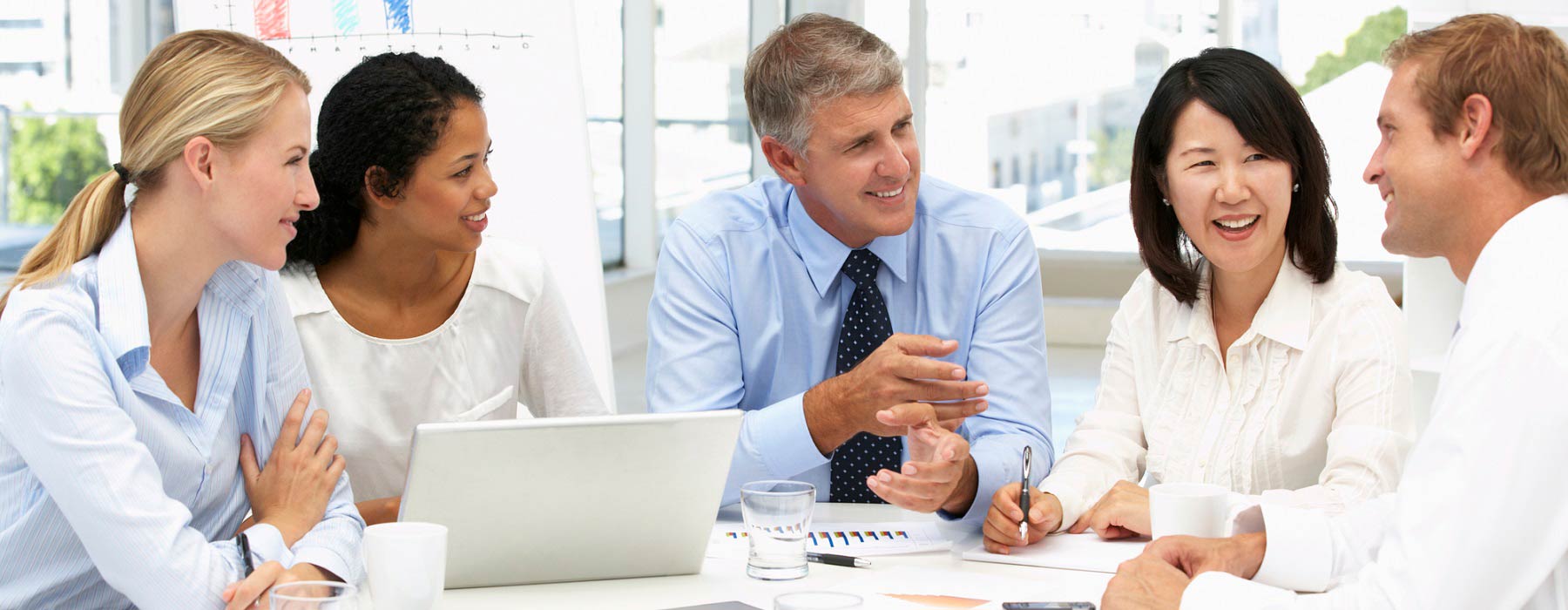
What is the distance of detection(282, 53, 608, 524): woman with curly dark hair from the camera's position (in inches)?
83.3

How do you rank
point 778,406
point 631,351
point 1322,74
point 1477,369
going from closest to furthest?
point 1477,369 < point 778,406 < point 631,351 < point 1322,74

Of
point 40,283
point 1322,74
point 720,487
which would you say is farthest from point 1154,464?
point 1322,74

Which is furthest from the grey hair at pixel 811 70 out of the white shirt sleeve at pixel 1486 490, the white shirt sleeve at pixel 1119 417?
the white shirt sleeve at pixel 1486 490

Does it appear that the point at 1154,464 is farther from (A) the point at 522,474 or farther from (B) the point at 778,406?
(A) the point at 522,474

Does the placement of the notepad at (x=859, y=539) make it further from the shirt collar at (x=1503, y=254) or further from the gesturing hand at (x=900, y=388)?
the shirt collar at (x=1503, y=254)

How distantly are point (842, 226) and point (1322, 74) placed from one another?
610cm

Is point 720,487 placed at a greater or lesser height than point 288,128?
lesser

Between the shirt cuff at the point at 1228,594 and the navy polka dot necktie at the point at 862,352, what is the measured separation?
0.95m

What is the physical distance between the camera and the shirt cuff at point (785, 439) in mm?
1992

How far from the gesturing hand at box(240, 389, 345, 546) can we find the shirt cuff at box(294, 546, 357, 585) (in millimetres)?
38

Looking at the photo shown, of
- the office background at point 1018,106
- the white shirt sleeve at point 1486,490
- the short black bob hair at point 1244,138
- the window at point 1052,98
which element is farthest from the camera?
the window at point 1052,98

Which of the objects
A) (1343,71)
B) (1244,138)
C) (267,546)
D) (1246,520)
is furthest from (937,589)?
(1343,71)

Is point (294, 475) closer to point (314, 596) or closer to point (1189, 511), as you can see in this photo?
point (314, 596)

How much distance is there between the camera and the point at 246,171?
5.40 ft
